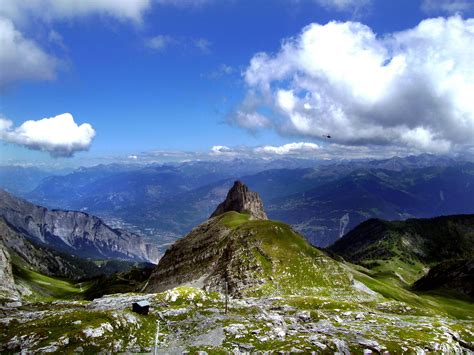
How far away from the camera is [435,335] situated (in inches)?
2758

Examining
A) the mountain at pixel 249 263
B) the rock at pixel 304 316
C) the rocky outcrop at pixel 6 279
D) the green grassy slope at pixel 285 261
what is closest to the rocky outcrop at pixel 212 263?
the mountain at pixel 249 263

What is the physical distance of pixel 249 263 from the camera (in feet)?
407

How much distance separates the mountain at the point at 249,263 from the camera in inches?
4601

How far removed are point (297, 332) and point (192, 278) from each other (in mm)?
68195

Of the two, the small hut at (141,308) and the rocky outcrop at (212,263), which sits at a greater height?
the small hut at (141,308)

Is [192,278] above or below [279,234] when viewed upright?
below

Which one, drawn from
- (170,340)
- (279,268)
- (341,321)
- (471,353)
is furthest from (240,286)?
(471,353)

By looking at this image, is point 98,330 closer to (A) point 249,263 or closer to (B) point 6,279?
(A) point 249,263

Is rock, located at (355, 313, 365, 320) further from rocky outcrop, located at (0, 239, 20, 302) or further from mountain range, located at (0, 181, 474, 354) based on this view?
rocky outcrop, located at (0, 239, 20, 302)

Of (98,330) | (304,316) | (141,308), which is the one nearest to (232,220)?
(304,316)

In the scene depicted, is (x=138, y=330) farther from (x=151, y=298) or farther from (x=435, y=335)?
(x=435, y=335)

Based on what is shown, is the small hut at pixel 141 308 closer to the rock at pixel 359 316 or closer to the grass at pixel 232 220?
the rock at pixel 359 316

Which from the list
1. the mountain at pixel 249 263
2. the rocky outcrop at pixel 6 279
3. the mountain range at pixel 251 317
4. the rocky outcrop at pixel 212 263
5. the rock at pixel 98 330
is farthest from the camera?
the rocky outcrop at pixel 6 279

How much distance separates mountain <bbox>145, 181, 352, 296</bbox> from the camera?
383 ft
